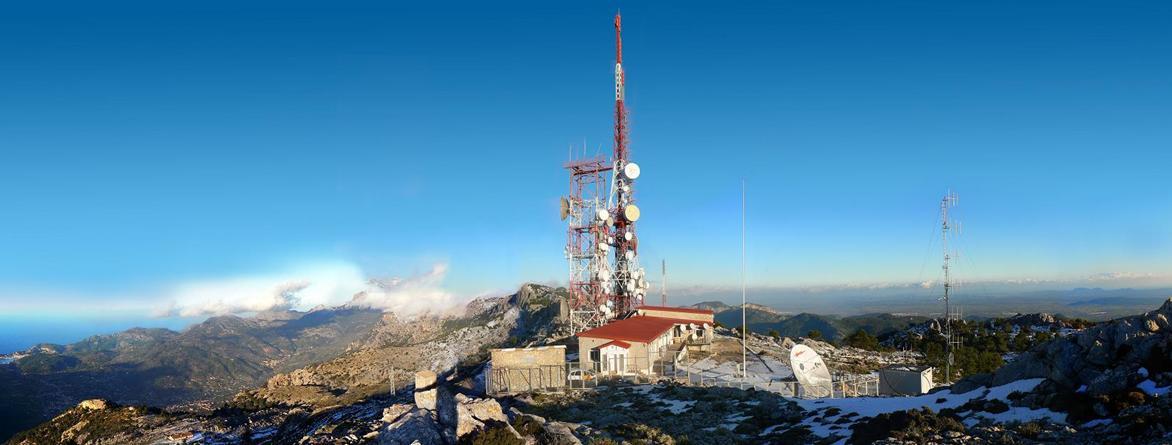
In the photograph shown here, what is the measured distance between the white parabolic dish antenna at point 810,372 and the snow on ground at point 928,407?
4002 millimetres

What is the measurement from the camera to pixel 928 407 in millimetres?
19312

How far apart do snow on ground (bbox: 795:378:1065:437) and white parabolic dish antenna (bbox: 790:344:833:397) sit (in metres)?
4.00

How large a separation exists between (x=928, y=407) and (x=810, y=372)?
10.1 meters

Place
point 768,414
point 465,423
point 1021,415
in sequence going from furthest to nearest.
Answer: point 768,414, point 465,423, point 1021,415

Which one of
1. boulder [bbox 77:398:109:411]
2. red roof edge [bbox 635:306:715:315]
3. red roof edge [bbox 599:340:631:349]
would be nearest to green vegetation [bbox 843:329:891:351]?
red roof edge [bbox 635:306:715:315]

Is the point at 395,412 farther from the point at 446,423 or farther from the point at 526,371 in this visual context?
the point at 526,371

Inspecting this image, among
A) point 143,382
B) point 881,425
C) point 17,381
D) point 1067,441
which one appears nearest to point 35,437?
point 881,425

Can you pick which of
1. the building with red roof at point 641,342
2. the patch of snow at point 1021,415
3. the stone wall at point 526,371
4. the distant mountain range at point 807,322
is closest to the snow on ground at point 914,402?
the patch of snow at point 1021,415

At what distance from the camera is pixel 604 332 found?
41500 millimetres

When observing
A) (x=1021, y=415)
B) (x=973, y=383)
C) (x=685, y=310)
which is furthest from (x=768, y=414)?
(x=685, y=310)

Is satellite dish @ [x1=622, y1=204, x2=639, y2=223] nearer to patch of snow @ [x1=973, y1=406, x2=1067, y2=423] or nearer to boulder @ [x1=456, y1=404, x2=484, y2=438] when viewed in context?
boulder @ [x1=456, y1=404, x2=484, y2=438]

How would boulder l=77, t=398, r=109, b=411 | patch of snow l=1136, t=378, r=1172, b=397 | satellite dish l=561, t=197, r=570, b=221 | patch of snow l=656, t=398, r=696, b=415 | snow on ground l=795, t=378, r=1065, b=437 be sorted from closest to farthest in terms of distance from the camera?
patch of snow l=1136, t=378, r=1172, b=397 → snow on ground l=795, t=378, r=1065, b=437 → patch of snow l=656, t=398, r=696, b=415 → boulder l=77, t=398, r=109, b=411 → satellite dish l=561, t=197, r=570, b=221

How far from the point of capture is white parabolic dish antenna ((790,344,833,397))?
94.3 ft

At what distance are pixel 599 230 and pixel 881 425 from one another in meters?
39.8
